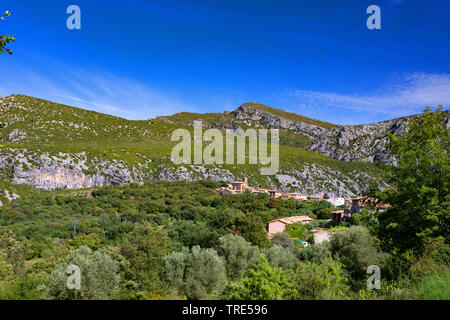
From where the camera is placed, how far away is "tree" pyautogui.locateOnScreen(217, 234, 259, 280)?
65.8 ft

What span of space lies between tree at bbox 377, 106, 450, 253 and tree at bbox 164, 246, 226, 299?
30.1 ft

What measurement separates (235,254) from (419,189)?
544 inches

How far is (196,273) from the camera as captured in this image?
16.7m

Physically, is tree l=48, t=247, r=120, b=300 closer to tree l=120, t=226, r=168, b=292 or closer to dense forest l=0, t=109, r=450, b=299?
dense forest l=0, t=109, r=450, b=299

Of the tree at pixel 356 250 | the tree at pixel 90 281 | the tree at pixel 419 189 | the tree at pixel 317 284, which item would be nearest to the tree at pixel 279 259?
the tree at pixel 356 250

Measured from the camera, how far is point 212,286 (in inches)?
641

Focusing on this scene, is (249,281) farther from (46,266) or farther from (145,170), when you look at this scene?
(145,170)

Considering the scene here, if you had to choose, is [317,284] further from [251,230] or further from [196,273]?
[251,230]

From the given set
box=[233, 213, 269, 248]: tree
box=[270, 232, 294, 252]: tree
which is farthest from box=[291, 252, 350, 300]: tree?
box=[270, 232, 294, 252]: tree

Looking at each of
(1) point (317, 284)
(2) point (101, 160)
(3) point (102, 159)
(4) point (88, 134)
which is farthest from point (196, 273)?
(4) point (88, 134)

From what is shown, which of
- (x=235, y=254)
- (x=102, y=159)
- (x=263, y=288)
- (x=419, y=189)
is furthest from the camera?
(x=102, y=159)
